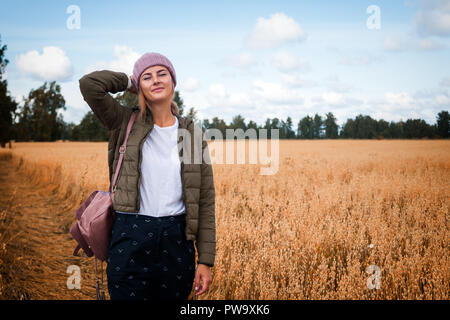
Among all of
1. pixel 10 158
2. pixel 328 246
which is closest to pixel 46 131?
pixel 10 158

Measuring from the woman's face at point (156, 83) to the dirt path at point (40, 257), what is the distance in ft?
8.25

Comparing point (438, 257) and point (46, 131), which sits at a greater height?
point (46, 131)

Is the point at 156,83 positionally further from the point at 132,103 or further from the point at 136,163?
the point at 132,103

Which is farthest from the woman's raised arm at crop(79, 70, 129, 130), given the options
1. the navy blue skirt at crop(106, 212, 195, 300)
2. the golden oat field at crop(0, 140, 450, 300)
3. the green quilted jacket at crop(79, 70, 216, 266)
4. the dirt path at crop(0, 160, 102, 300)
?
the dirt path at crop(0, 160, 102, 300)

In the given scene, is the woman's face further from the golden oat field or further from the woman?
the golden oat field

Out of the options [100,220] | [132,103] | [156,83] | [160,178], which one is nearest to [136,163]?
[160,178]

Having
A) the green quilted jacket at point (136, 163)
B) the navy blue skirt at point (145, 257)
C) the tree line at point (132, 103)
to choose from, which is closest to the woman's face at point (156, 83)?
the green quilted jacket at point (136, 163)

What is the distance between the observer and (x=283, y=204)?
218 inches

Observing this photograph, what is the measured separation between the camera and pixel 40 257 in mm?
5000

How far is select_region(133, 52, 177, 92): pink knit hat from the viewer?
6.88 feet

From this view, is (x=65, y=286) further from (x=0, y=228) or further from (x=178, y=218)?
(x=178, y=218)

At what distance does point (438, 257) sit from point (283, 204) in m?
2.59

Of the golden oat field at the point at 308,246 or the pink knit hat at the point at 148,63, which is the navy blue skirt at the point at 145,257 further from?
the golden oat field at the point at 308,246

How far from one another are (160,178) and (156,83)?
0.65m
